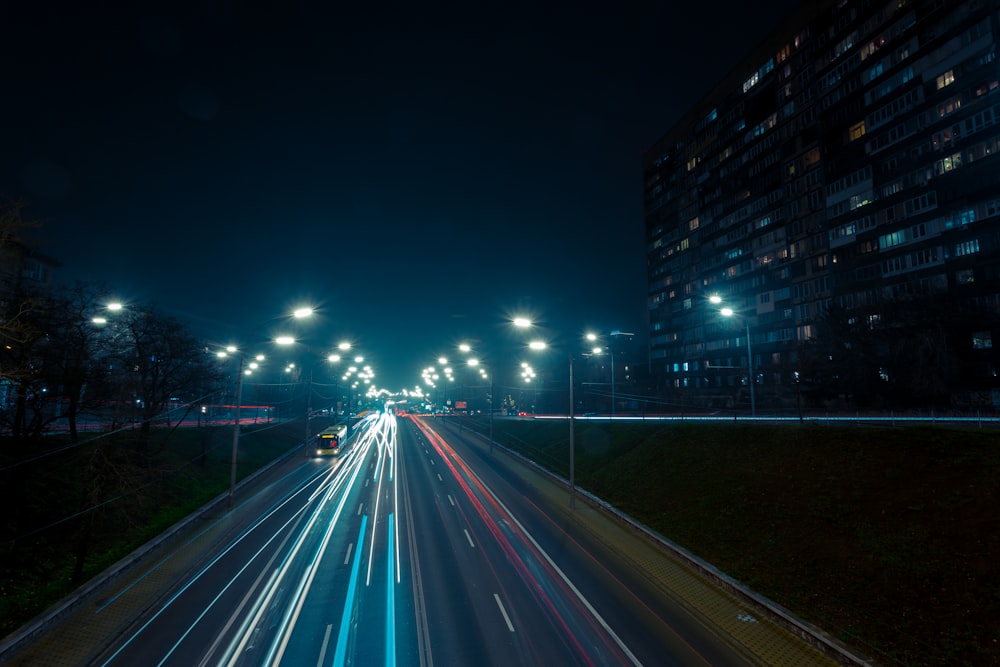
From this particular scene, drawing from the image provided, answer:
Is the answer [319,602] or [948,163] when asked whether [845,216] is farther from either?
[319,602]

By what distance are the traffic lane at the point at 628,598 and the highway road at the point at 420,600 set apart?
0.18ft

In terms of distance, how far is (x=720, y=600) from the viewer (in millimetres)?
14836

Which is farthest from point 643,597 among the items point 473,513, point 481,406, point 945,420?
point 481,406

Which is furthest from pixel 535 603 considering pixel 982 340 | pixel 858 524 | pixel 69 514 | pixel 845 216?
pixel 845 216

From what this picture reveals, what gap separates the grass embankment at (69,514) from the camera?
16.3 m

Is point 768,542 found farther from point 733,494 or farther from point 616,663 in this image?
point 616,663

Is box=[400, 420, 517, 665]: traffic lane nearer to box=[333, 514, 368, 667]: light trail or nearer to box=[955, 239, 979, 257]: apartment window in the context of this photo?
box=[333, 514, 368, 667]: light trail

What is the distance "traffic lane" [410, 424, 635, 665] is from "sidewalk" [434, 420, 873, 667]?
3294 millimetres

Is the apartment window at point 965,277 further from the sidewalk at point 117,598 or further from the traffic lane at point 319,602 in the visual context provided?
the sidewalk at point 117,598

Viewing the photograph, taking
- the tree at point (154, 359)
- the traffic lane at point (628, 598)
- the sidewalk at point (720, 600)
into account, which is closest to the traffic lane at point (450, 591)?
the traffic lane at point (628, 598)

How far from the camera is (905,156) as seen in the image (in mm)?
54688

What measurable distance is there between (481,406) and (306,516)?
100538mm

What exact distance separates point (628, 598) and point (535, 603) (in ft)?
10.1

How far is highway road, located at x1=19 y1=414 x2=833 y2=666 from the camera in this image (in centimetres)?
1214
